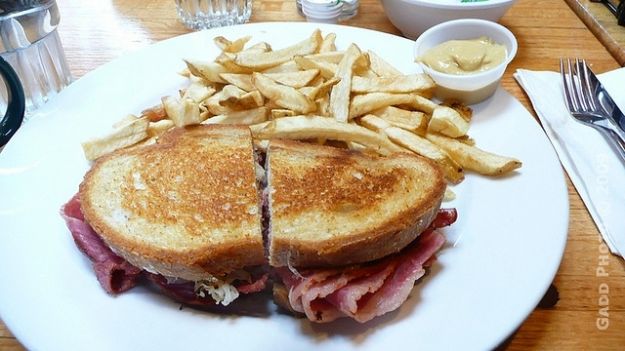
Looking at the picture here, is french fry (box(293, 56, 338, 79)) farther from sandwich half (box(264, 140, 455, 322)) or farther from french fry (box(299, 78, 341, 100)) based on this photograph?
sandwich half (box(264, 140, 455, 322))

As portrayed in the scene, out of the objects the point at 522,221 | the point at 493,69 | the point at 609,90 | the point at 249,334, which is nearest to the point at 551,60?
the point at 609,90

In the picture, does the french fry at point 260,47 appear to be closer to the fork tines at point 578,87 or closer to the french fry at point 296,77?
the french fry at point 296,77

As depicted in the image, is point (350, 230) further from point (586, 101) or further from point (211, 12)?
point (211, 12)

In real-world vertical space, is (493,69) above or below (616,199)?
above

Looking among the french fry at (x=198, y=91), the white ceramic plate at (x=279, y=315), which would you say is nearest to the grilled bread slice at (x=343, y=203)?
the white ceramic plate at (x=279, y=315)

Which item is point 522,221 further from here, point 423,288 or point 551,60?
point 551,60

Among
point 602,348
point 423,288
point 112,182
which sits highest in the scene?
point 112,182

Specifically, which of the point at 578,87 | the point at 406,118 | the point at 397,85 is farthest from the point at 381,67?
the point at 578,87
